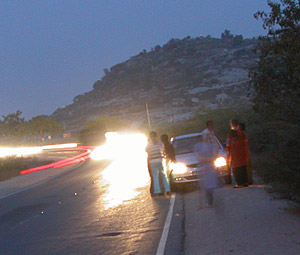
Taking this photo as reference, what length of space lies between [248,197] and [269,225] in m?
2.65

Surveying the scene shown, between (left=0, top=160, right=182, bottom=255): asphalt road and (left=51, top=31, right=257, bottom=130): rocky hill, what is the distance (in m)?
61.3

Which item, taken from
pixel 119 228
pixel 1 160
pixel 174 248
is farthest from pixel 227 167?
pixel 1 160

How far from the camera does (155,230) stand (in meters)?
7.86

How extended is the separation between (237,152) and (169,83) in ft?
375

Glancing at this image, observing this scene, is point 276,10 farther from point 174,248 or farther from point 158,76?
point 158,76

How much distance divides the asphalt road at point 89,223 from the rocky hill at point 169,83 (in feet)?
201

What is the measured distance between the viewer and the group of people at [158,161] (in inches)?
453

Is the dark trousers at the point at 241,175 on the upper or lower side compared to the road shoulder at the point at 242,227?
upper

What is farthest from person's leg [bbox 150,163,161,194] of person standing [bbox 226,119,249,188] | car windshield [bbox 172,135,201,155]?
person standing [bbox 226,119,249,188]

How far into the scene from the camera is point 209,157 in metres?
8.88

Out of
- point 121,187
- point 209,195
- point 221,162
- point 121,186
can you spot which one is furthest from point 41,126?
point 209,195

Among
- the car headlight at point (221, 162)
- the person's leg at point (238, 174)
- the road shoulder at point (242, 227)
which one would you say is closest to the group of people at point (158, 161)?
the car headlight at point (221, 162)

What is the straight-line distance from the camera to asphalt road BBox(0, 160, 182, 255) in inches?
282

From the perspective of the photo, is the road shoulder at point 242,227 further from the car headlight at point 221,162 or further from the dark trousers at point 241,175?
the car headlight at point 221,162
